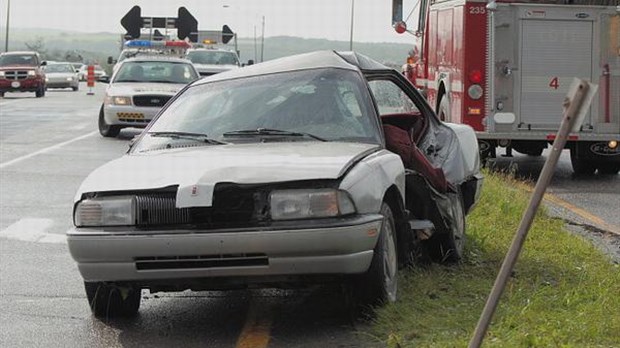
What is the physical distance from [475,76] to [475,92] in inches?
8.6

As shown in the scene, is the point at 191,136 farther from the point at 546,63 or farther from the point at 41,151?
the point at 41,151

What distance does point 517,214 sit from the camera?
1126cm

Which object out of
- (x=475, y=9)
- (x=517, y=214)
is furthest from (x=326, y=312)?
(x=475, y=9)

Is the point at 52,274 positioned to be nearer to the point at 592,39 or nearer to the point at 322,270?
the point at 322,270

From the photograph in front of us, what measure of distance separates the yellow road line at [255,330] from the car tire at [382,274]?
559mm

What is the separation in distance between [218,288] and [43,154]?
43.1ft

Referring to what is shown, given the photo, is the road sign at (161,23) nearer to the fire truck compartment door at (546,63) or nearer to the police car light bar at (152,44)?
the police car light bar at (152,44)

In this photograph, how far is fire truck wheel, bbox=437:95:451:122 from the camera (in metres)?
18.0

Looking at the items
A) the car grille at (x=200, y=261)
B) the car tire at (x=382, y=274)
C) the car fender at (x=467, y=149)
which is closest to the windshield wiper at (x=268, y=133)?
the car tire at (x=382, y=274)

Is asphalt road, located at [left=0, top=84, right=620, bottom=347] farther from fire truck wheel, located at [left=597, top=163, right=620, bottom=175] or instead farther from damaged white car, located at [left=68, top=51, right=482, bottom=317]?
fire truck wheel, located at [left=597, top=163, right=620, bottom=175]

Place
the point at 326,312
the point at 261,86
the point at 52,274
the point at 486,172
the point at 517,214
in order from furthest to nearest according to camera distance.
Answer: the point at 486,172, the point at 517,214, the point at 52,274, the point at 261,86, the point at 326,312

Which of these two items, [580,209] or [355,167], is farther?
[580,209]

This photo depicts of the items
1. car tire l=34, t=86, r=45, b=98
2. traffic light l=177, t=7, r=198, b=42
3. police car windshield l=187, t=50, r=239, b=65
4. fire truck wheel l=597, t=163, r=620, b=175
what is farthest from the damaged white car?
car tire l=34, t=86, r=45, b=98

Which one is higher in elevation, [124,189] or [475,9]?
[475,9]
